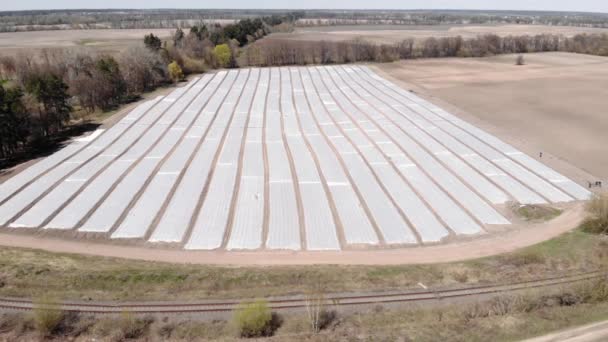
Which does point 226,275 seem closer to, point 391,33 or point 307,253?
point 307,253

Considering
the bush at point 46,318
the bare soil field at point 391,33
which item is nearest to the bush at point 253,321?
the bush at point 46,318

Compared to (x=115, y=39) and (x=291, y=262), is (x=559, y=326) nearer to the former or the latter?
(x=291, y=262)

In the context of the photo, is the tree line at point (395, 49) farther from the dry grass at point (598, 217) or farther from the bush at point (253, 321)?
the bush at point (253, 321)

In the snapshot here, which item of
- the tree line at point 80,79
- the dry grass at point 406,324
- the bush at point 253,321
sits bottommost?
the dry grass at point 406,324

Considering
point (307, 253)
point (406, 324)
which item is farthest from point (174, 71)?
point (406, 324)

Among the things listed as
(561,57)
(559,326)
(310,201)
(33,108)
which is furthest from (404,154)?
(561,57)

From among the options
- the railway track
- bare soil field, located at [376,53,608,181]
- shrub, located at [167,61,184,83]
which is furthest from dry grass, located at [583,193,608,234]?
shrub, located at [167,61,184,83]
